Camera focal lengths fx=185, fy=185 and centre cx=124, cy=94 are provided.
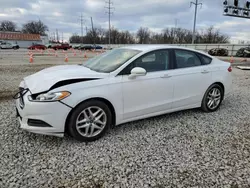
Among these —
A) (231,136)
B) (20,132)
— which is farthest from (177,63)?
(20,132)

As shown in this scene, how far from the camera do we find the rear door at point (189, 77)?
365cm

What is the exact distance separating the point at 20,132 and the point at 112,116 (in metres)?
1.60

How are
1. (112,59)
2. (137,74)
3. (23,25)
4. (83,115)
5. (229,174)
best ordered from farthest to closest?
(23,25)
(112,59)
(137,74)
(83,115)
(229,174)

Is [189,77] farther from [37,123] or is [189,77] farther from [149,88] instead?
[37,123]

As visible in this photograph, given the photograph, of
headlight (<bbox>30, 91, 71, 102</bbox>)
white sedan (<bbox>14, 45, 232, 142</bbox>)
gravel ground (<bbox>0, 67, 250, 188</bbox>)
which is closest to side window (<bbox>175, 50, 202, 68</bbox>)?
white sedan (<bbox>14, 45, 232, 142</bbox>)

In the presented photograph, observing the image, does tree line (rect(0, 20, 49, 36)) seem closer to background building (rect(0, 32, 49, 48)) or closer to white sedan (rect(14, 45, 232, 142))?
background building (rect(0, 32, 49, 48))

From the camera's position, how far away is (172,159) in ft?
8.39

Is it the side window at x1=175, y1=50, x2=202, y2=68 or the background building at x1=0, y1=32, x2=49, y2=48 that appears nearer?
the side window at x1=175, y1=50, x2=202, y2=68

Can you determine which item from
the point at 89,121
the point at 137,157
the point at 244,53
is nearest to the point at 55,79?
the point at 89,121

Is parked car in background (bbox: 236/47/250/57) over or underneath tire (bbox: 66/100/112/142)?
over

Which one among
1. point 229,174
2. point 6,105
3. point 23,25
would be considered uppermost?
point 23,25

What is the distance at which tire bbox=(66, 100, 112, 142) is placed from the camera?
275 centimetres

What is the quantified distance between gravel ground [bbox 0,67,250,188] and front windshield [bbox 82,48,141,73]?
1.14 meters

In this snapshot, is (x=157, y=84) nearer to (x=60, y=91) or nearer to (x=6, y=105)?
(x=60, y=91)
